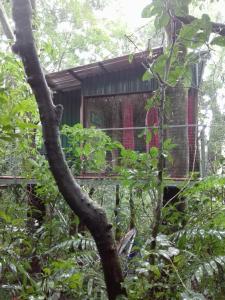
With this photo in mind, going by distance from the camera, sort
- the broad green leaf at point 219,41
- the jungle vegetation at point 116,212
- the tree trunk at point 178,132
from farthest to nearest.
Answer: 1. the tree trunk at point 178,132
2. the jungle vegetation at point 116,212
3. the broad green leaf at point 219,41

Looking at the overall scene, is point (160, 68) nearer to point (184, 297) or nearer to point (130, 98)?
A: point (184, 297)

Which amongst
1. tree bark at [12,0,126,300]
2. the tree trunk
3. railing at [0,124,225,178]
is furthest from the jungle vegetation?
the tree trunk

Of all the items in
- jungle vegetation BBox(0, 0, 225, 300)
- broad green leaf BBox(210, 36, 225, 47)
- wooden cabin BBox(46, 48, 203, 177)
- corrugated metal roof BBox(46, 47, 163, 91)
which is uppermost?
corrugated metal roof BBox(46, 47, 163, 91)

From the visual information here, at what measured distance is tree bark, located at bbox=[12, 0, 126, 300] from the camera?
1.94 metres

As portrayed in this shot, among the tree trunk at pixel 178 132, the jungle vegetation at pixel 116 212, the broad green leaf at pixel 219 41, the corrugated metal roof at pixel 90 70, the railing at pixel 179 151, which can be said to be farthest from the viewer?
the corrugated metal roof at pixel 90 70

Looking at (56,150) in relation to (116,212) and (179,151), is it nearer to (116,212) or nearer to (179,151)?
(116,212)

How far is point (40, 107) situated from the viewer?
6.73 feet

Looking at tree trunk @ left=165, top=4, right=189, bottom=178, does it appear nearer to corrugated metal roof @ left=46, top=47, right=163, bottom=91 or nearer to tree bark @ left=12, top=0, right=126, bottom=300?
tree bark @ left=12, top=0, right=126, bottom=300

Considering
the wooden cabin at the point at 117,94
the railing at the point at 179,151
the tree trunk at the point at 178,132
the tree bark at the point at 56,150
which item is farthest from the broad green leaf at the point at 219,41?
the wooden cabin at the point at 117,94

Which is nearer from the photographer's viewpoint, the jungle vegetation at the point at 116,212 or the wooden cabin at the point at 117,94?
the jungle vegetation at the point at 116,212

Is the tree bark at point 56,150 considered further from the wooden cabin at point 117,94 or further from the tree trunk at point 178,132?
the wooden cabin at point 117,94

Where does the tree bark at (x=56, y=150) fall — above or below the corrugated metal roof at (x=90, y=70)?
below

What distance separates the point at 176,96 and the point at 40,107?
345cm

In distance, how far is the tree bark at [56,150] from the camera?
6.35ft
